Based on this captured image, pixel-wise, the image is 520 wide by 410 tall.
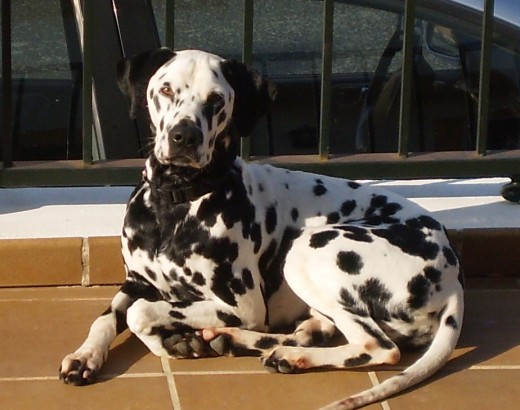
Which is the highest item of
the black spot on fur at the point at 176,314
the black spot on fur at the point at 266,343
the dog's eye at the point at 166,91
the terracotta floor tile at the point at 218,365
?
the dog's eye at the point at 166,91

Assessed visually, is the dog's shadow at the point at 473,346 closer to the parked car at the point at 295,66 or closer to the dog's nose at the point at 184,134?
the dog's nose at the point at 184,134

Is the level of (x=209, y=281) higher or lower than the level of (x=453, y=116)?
lower

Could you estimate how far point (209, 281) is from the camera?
4.29 m

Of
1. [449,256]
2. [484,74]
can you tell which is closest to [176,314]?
[449,256]

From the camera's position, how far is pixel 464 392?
3.98m

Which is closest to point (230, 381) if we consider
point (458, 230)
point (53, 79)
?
point (458, 230)

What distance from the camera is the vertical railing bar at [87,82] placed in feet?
15.6

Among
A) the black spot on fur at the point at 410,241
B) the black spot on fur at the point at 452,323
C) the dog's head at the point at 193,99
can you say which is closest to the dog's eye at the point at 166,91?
the dog's head at the point at 193,99

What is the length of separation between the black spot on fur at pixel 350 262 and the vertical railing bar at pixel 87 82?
127 cm

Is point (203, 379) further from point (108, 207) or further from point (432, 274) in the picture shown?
point (108, 207)

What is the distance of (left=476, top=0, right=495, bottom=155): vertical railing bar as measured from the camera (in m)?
4.87

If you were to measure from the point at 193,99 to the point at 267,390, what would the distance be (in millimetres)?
1047

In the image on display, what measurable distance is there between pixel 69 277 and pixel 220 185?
89 cm

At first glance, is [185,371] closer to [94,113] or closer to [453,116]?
[94,113]
